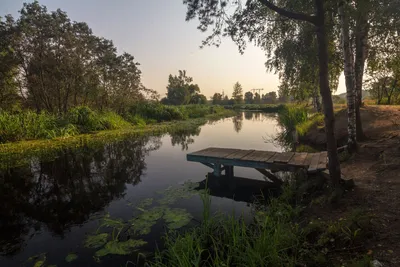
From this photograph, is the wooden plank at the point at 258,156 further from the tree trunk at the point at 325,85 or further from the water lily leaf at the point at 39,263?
the water lily leaf at the point at 39,263

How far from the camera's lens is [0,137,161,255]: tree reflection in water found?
4727mm

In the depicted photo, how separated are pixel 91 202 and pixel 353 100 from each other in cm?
783

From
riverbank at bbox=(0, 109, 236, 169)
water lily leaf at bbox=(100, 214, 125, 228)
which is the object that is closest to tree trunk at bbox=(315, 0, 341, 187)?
water lily leaf at bbox=(100, 214, 125, 228)

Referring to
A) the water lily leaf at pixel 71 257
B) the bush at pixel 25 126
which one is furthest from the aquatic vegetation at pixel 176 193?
the bush at pixel 25 126

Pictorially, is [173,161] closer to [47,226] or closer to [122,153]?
[122,153]

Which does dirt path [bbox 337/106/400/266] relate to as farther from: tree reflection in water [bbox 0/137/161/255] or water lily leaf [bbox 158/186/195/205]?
tree reflection in water [bbox 0/137/161/255]

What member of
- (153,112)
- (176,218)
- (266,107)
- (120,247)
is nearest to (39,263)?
(120,247)

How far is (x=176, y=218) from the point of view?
4.79 meters

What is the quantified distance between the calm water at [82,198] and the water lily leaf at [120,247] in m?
0.10

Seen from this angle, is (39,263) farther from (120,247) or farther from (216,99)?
(216,99)

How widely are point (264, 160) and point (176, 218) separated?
2997 mm

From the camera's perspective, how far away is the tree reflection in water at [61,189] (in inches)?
186

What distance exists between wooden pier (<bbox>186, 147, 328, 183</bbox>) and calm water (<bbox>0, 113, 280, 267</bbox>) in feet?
2.07

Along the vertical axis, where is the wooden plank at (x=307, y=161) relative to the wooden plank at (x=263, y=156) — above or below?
below
